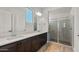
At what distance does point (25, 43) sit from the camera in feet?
4.66

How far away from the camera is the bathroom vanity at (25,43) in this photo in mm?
1112

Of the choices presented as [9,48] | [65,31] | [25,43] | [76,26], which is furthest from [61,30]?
[9,48]

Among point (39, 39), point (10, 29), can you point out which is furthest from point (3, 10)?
point (39, 39)

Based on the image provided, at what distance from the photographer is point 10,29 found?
58.5 inches

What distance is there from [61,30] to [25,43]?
56 centimetres

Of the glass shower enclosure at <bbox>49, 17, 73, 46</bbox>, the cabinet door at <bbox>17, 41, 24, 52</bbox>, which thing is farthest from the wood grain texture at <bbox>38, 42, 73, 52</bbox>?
the cabinet door at <bbox>17, 41, 24, 52</bbox>

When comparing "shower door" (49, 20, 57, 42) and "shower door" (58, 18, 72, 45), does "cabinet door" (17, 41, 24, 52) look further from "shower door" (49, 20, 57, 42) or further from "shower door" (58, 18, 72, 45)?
"shower door" (58, 18, 72, 45)

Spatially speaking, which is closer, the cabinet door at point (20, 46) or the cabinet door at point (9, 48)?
the cabinet door at point (9, 48)

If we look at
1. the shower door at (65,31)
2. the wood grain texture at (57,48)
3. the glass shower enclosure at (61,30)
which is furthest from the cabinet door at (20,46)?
the shower door at (65,31)

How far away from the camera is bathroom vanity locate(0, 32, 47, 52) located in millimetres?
1112

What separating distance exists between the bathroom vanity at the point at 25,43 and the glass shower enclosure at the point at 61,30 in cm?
13

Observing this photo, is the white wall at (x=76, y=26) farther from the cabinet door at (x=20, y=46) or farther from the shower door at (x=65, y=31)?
the cabinet door at (x=20, y=46)

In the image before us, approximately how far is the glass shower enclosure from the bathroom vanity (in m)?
0.13
